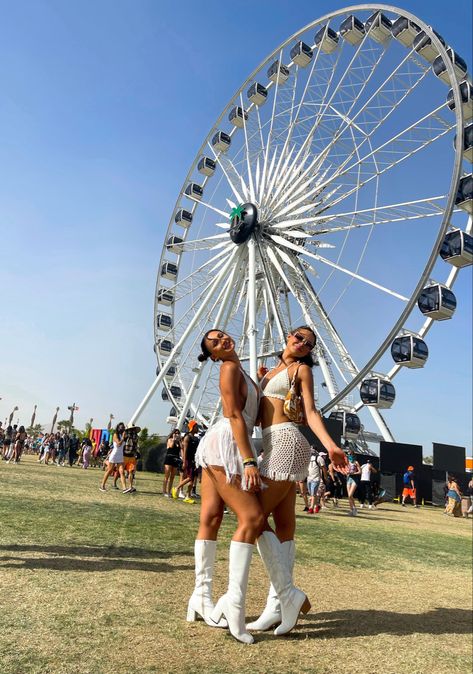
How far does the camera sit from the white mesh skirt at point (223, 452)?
10.2 ft

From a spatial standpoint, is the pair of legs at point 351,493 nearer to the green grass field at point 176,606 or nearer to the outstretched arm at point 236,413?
the green grass field at point 176,606

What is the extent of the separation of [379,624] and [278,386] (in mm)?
1806

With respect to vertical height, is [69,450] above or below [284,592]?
above

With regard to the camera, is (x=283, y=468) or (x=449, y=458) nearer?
(x=283, y=468)

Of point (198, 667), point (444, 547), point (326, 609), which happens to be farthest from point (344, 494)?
point (198, 667)

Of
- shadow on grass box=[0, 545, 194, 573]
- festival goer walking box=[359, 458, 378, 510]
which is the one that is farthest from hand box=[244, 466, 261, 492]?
festival goer walking box=[359, 458, 378, 510]

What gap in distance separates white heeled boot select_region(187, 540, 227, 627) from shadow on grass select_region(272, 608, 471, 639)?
21.0 inches

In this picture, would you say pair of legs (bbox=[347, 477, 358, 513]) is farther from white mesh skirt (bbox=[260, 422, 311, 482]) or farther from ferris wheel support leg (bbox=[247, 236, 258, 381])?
white mesh skirt (bbox=[260, 422, 311, 482])

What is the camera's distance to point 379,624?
3.52m

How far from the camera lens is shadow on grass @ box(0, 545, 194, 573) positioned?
13.4 ft

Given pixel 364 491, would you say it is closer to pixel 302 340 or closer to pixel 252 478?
pixel 302 340

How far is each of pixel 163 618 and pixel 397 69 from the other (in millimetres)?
22715

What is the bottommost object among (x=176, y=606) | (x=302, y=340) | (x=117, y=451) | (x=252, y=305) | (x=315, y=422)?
(x=176, y=606)

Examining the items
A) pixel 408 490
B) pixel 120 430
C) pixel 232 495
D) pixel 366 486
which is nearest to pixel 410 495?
pixel 408 490
